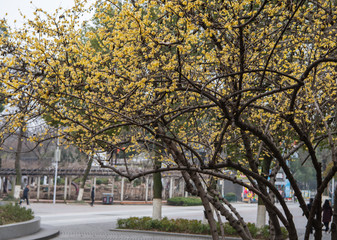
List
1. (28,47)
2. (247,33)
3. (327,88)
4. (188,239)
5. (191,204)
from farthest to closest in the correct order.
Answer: (191,204)
(188,239)
(327,88)
(28,47)
(247,33)

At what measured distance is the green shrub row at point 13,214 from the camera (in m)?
15.4

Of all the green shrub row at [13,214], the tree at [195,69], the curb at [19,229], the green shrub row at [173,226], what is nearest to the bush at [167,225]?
the green shrub row at [173,226]

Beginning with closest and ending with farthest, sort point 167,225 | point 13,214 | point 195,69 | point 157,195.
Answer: point 195,69 → point 13,214 → point 167,225 → point 157,195

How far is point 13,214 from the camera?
1612 centimetres

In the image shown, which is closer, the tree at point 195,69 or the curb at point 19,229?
the tree at point 195,69

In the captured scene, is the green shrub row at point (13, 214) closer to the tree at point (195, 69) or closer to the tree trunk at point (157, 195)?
the tree trunk at point (157, 195)

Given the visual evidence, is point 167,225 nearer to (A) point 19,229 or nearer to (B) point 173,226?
(B) point 173,226

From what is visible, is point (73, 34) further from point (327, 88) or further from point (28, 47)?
point (327, 88)

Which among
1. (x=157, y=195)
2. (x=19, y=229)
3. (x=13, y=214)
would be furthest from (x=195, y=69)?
(x=157, y=195)

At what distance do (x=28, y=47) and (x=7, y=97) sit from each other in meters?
1.43

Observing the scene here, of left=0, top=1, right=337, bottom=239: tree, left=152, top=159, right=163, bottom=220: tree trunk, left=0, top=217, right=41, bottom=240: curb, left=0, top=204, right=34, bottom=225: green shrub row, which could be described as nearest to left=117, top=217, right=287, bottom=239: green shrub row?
left=152, top=159, right=163, bottom=220: tree trunk

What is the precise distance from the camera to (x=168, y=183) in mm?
57000

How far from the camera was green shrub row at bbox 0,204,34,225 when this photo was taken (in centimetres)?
1541

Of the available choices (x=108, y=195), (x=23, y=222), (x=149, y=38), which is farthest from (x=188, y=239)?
(x=108, y=195)
